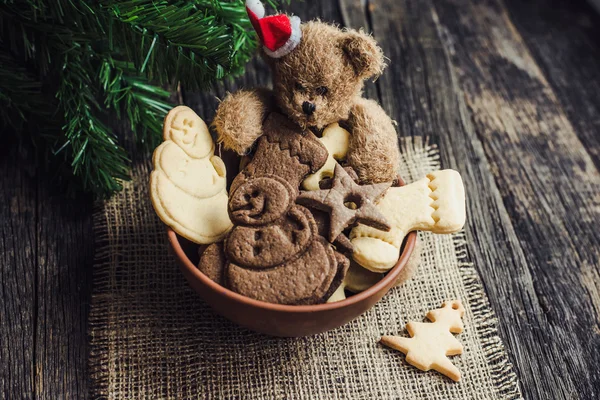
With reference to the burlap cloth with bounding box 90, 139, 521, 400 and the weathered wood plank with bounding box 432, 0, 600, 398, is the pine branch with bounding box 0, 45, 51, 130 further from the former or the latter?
the weathered wood plank with bounding box 432, 0, 600, 398

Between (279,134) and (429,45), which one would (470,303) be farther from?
(429,45)

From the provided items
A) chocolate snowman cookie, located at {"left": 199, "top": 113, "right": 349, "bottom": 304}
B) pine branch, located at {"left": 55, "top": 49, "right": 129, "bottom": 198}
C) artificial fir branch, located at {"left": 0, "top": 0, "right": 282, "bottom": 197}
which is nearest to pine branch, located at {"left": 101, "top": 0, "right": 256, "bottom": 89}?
artificial fir branch, located at {"left": 0, "top": 0, "right": 282, "bottom": 197}

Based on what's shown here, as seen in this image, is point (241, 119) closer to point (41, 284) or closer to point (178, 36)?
point (178, 36)

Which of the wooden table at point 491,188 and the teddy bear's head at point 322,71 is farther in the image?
the wooden table at point 491,188

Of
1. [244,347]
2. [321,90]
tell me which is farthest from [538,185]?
[244,347]

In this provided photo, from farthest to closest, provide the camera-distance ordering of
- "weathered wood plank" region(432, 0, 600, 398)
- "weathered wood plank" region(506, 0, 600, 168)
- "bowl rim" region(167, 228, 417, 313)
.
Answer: "weathered wood plank" region(506, 0, 600, 168)
"weathered wood plank" region(432, 0, 600, 398)
"bowl rim" region(167, 228, 417, 313)

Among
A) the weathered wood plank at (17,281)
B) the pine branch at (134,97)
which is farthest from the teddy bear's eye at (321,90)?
the weathered wood plank at (17,281)

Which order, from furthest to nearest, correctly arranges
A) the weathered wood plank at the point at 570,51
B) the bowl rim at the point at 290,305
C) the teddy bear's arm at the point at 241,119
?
1. the weathered wood plank at the point at 570,51
2. the teddy bear's arm at the point at 241,119
3. the bowl rim at the point at 290,305

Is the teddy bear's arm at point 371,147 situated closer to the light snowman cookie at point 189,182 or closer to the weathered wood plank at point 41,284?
the light snowman cookie at point 189,182
